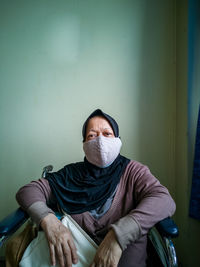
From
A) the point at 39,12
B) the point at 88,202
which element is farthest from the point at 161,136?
the point at 39,12

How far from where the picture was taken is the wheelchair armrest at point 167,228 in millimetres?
614

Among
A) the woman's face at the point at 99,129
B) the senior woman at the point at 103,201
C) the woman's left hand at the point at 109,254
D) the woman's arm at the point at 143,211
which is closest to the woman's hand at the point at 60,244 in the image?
the senior woman at the point at 103,201

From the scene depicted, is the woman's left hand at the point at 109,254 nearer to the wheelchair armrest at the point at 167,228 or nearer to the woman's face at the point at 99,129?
the wheelchair armrest at the point at 167,228

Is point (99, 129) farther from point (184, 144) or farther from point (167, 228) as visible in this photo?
point (184, 144)

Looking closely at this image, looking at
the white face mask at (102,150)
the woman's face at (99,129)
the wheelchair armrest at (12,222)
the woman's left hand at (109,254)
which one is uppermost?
the woman's face at (99,129)

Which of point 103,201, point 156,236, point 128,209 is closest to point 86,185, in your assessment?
point 103,201

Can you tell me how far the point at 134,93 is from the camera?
4.59 ft

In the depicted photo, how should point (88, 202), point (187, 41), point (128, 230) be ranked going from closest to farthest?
point (128, 230) < point (88, 202) < point (187, 41)

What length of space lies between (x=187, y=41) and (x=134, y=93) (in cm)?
52

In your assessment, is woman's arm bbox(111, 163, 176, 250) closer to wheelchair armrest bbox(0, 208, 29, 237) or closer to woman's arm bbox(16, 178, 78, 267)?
woman's arm bbox(16, 178, 78, 267)

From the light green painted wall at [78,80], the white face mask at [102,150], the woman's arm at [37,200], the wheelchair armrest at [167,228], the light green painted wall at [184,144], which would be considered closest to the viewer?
the wheelchair armrest at [167,228]

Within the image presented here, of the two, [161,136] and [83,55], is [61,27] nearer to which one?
[83,55]

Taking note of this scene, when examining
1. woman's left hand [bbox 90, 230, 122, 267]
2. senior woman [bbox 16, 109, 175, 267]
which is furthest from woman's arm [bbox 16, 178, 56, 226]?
woman's left hand [bbox 90, 230, 122, 267]

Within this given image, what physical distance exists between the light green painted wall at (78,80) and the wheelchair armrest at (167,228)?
2.38 ft
